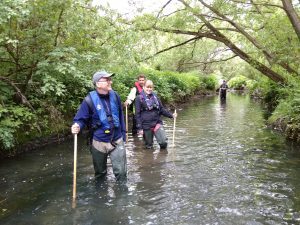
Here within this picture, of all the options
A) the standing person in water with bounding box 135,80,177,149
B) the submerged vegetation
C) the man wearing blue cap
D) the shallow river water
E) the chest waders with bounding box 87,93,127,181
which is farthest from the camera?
the standing person in water with bounding box 135,80,177,149

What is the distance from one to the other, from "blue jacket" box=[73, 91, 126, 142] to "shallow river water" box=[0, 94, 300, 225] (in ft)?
3.60

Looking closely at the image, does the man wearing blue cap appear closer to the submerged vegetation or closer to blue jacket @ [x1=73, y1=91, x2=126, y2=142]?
blue jacket @ [x1=73, y1=91, x2=126, y2=142]

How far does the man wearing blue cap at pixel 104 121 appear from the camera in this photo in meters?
6.40

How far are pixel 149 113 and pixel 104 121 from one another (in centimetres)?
337

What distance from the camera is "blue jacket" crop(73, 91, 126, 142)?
6434 mm

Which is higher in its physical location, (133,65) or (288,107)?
(133,65)

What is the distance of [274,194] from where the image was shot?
664 centimetres

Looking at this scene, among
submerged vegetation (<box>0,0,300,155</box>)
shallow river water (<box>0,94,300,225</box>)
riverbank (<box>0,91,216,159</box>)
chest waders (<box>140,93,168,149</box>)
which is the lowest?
shallow river water (<box>0,94,300,225</box>)

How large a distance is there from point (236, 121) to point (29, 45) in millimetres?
10780

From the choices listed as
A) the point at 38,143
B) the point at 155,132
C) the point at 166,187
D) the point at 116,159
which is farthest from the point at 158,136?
the point at 38,143

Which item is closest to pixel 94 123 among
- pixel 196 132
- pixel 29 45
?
pixel 29 45

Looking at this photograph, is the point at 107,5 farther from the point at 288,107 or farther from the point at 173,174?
the point at 288,107

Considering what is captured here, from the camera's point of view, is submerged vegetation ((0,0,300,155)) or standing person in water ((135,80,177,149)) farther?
standing person in water ((135,80,177,149))

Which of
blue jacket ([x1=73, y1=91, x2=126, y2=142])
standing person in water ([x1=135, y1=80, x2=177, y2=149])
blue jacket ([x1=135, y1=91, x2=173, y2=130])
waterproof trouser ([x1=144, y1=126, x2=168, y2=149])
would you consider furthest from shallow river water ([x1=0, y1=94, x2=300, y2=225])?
blue jacket ([x1=73, y1=91, x2=126, y2=142])
